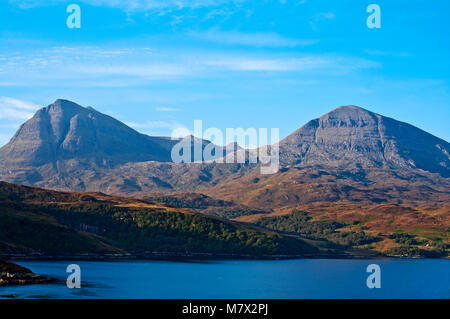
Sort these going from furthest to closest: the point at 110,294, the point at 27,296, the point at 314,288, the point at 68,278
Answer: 1. the point at 314,288
2. the point at 68,278
3. the point at 110,294
4. the point at 27,296

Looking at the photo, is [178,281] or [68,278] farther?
[178,281]
